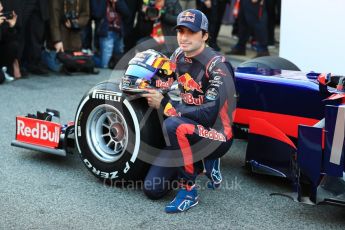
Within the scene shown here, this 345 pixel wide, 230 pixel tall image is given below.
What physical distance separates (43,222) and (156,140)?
971 millimetres

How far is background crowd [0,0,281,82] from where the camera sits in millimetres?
8031

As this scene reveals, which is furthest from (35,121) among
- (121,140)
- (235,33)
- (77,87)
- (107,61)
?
(235,33)

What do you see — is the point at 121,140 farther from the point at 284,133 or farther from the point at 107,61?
the point at 107,61

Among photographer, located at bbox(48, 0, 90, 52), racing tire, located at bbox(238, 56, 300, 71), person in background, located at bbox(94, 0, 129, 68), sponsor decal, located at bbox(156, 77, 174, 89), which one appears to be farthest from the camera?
person in background, located at bbox(94, 0, 129, 68)

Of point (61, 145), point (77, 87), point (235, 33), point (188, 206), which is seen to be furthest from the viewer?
point (235, 33)

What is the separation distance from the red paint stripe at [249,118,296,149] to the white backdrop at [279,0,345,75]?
7.50 ft

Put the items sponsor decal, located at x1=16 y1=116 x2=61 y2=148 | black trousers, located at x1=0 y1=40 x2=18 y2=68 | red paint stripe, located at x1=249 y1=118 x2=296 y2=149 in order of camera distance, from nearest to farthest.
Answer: red paint stripe, located at x1=249 y1=118 x2=296 y2=149 → sponsor decal, located at x1=16 y1=116 x2=61 y2=148 → black trousers, located at x1=0 y1=40 x2=18 y2=68

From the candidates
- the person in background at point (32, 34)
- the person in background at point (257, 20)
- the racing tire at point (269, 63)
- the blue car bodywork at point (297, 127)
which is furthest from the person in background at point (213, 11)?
the blue car bodywork at point (297, 127)

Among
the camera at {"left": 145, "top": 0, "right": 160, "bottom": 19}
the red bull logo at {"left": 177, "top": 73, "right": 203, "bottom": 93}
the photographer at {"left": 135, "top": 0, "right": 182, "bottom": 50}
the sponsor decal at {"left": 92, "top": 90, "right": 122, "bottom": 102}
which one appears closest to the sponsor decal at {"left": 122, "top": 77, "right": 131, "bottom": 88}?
the sponsor decal at {"left": 92, "top": 90, "right": 122, "bottom": 102}

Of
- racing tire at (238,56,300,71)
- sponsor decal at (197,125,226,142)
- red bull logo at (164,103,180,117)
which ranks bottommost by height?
sponsor decal at (197,125,226,142)

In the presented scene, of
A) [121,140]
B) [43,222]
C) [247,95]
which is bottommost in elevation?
[43,222]

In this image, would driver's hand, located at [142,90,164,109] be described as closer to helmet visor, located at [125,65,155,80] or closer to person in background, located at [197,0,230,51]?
helmet visor, located at [125,65,155,80]

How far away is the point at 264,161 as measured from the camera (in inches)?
185

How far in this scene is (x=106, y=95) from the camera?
180 inches
